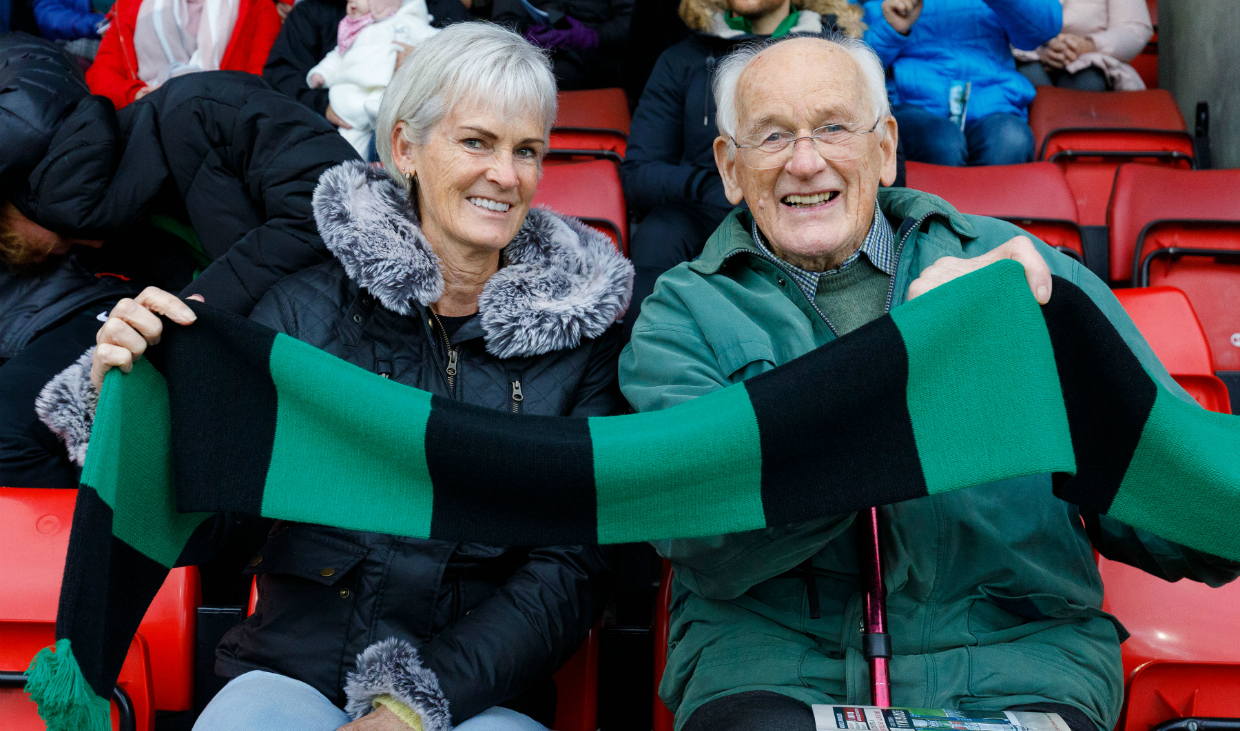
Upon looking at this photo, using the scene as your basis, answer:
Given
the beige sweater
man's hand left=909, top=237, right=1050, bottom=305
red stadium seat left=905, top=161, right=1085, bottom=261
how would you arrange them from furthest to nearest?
the beige sweater → red stadium seat left=905, top=161, right=1085, bottom=261 → man's hand left=909, top=237, right=1050, bottom=305

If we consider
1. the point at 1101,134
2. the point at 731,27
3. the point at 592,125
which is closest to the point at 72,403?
the point at 731,27

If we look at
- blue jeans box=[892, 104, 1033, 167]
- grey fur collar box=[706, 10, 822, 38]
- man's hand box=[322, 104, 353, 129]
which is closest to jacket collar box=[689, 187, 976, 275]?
grey fur collar box=[706, 10, 822, 38]

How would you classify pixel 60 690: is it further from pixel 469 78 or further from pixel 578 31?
pixel 578 31

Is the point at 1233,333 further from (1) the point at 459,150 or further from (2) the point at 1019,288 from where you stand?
(1) the point at 459,150

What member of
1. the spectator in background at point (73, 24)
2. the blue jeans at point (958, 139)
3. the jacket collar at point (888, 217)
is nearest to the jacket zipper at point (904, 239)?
the jacket collar at point (888, 217)

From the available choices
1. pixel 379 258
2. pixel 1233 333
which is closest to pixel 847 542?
pixel 379 258

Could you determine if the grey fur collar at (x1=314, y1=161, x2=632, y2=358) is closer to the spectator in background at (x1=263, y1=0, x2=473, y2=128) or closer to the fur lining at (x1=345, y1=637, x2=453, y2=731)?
the fur lining at (x1=345, y1=637, x2=453, y2=731)

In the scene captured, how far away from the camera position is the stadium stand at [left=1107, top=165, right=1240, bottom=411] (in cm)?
302

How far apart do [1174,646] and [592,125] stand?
3.00 meters

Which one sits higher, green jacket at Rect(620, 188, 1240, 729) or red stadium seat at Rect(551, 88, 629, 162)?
green jacket at Rect(620, 188, 1240, 729)

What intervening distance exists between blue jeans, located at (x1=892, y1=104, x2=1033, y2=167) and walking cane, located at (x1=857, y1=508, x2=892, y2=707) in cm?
253

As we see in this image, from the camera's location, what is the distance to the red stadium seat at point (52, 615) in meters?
1.84

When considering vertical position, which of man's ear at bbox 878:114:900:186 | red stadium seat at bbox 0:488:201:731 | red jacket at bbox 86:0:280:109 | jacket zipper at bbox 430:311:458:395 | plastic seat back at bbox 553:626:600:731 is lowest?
plastic seat back at bbox 553:626:600:731

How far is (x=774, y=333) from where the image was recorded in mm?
1755
